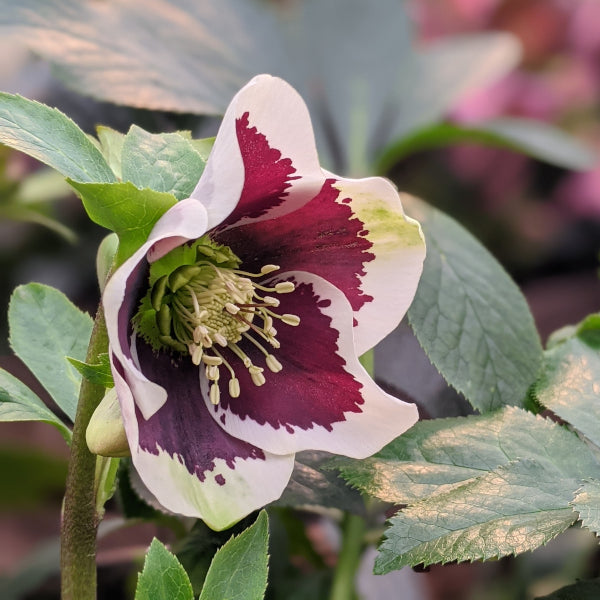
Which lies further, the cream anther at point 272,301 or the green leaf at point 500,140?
the green leaf at point 500,140

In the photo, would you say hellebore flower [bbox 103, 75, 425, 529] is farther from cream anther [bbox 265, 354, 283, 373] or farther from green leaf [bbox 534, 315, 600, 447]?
green leaf [bbox 534, 315, 600, 447]

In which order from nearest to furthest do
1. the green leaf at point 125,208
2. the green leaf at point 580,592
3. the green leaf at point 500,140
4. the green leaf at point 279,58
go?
the green leaf at point 125,208
the green leaf at point 580,592
the green leaf at point 279,58
the green leaf at point 500,140

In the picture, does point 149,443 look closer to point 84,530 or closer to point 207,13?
point 84,530

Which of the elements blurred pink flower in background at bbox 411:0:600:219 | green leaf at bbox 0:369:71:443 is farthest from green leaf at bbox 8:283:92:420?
blurred pink flower in background at bbox 411:0:600:219

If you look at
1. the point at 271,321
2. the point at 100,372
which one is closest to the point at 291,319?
the point at 271,321

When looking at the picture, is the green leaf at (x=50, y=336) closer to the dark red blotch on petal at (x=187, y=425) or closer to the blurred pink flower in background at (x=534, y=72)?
the dark red blotch on petal at (x=187, y=425)

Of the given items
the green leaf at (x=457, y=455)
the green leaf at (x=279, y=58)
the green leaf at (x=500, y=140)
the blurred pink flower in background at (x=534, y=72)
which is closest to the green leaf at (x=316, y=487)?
the green leaf at (x=457, y=455)

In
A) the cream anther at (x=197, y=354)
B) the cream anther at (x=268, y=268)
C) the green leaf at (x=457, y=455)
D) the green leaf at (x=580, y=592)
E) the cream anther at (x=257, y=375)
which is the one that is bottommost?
the green leaf at (x=580, y=592)
